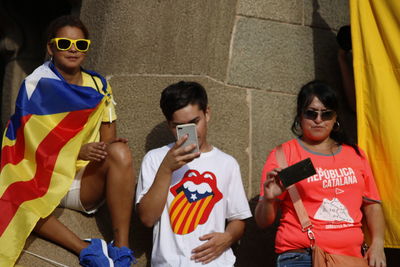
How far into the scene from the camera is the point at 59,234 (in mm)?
3174

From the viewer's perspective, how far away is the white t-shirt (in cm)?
310

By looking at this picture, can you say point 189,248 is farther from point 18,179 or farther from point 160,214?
point 18,179

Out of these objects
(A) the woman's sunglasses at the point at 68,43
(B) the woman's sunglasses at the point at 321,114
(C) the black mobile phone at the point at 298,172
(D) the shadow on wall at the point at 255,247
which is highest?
(A) the woman's sunglasses at the point at 68,43

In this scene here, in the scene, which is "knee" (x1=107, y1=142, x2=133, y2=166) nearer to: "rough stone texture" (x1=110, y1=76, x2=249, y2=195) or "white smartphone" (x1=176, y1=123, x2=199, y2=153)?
"white smartphone" (x1=176, y1=123, x2=199, y2=153)

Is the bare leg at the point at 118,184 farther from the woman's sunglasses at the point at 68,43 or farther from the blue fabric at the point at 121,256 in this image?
the woman's sunglasses at the point at 68,43

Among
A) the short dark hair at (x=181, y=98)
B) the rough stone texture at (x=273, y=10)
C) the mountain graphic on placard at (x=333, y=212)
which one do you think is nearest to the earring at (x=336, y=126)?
the mountain graphic on placard at (x=333, y=212)

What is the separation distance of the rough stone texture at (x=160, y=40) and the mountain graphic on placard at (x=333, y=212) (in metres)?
1.38

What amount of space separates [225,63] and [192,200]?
4.42 ft

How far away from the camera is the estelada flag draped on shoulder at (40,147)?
10.1 feet

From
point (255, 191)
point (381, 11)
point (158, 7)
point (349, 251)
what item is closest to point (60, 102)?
point (158, 7)

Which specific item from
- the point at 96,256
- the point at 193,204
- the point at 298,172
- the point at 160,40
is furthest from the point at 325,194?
the point at 160,40

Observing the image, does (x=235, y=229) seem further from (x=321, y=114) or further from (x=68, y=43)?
(x=68, y=43)

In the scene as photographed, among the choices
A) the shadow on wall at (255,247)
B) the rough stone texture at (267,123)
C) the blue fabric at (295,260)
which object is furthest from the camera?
the rough stone texture at (267,123)

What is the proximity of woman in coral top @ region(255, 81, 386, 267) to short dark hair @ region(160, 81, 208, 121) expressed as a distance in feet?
1.78
